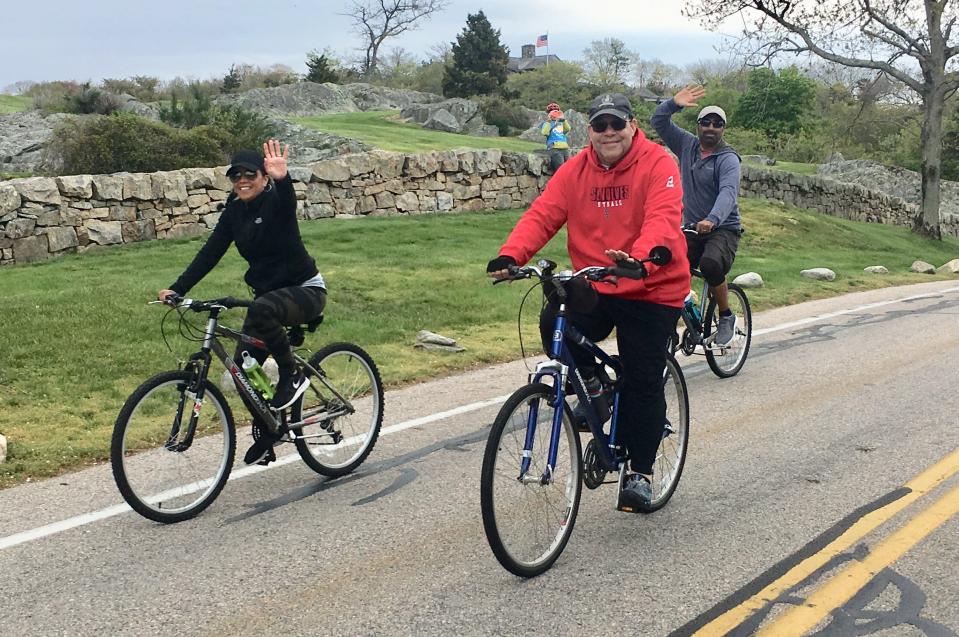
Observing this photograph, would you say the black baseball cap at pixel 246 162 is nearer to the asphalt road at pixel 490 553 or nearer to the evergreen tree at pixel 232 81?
the asphalt road at pixel 490 553

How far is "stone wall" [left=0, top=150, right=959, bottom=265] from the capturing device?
1445 centimetres

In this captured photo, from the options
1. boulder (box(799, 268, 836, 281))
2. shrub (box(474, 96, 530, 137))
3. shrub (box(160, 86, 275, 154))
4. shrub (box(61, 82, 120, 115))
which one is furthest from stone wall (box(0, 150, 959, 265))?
shrub (box(474, 96, 530, 137))

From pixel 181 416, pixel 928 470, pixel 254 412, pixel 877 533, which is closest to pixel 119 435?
pixel 181 416

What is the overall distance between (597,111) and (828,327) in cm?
829

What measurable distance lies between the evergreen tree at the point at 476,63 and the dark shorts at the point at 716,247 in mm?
45762

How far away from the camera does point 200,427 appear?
555 cm

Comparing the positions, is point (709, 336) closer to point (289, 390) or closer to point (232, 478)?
point (289, 390)

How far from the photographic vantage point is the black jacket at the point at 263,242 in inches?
225

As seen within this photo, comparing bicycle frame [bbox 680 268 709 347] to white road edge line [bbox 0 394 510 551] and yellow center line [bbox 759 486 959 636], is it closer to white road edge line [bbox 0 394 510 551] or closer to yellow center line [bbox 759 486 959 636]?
white road edge line [bbox 0 394 510 551]

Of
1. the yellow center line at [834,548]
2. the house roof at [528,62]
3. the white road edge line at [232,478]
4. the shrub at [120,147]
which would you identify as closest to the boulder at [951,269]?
the shrub at [120,147]

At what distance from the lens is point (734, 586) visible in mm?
4297

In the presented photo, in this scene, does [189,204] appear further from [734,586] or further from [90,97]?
[90,97]

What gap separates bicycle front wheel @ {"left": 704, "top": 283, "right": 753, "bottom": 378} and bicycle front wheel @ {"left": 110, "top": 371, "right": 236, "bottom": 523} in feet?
16.2

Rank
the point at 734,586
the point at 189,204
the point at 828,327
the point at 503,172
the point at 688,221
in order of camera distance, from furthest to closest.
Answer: the point at 503,172
the point at 189,204
the point at 828,327
the point at 688,221
the point at 734,586
